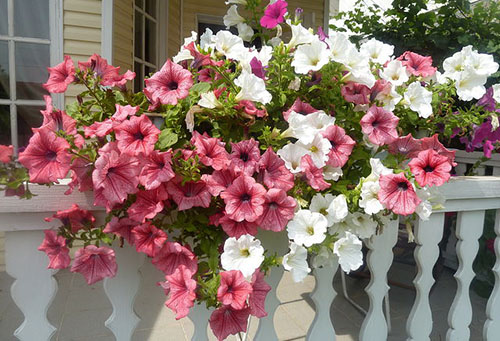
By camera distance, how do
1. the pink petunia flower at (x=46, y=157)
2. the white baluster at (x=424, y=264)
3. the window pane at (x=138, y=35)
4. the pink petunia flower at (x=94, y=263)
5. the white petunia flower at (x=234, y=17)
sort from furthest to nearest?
the window pane at (x=138, y=35) < the white baluster at (x=424, y=264) < the white petunia flower at (x=234, y=17) < the pink petunia flower at (x=94, y=263) < the pink petunia flower at (x=46, y=157)

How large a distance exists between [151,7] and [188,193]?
161 inches

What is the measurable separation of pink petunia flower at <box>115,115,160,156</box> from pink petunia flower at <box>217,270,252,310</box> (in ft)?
1.03

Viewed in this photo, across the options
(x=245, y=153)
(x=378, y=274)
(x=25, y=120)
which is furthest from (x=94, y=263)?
(x=25, y=120)

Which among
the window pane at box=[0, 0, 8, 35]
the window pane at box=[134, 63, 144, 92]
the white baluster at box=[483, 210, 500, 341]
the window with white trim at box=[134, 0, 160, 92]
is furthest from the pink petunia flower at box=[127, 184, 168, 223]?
the window pane at box=[134, 63, 144, 92]

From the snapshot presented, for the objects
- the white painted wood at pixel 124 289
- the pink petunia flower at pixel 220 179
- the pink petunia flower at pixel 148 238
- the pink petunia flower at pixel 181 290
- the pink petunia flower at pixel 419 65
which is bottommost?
the white painted wood at pixel 124 289

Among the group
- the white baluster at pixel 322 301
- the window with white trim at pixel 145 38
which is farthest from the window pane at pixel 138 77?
the white baluster at pixel 322 301

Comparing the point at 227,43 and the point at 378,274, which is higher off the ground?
the point at 227,43

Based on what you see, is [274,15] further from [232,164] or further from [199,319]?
[199,319]

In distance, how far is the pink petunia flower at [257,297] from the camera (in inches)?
33.5

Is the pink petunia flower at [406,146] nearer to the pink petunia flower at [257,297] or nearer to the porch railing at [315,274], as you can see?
the porch railing at [315,274]

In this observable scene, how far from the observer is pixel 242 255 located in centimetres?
86

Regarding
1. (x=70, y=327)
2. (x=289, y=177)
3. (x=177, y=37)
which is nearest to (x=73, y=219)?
(x=289, y=177)

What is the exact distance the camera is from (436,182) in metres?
0.88

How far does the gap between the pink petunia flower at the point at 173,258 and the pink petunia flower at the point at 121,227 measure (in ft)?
0.26
